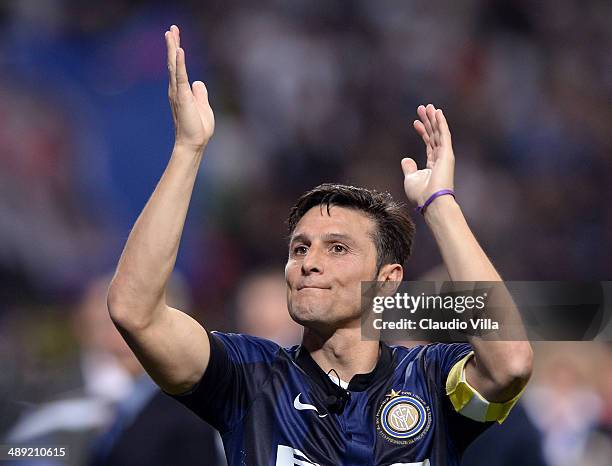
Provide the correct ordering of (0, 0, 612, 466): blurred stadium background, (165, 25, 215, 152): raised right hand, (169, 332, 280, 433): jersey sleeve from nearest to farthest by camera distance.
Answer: (165, 25, 215, 152): raised right hand
(169, 332, 280, 433): jersey sleeve
(0, 0, 612, 466): blurred stadium background

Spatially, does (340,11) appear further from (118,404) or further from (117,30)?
(118,404)

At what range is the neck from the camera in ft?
11.4

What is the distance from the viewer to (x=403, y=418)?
3.30 meters

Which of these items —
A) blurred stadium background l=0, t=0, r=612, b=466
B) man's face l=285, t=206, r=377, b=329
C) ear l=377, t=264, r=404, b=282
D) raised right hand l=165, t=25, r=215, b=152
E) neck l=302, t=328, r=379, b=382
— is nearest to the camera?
raised right hand l=165, t=25, r=215, b=152

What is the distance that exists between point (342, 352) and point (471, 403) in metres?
0.47

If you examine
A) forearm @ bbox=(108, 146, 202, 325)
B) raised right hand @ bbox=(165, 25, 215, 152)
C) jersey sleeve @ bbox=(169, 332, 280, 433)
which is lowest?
jersey sleeve @ bbox=(169, 332, 280, 433)

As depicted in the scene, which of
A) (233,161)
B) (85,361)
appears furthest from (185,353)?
(233,161)

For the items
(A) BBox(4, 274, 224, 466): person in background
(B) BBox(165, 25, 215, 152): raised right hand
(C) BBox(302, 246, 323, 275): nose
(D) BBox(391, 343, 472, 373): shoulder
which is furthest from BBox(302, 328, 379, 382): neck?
(A) BBox(4, 274, 224, 466): person in background

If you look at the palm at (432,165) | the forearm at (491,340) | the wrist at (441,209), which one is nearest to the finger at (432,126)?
the palm at (432,165)

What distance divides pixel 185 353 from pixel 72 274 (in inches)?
184

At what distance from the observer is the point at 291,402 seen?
11.0 feet

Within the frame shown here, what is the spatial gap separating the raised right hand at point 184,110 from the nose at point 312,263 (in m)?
0.55

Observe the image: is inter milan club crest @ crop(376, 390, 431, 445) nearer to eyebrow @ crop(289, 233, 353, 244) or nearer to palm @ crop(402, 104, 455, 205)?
eyebrow @ crop(289, 233, 353, 244)

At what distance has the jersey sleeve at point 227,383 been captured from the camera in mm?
3238
